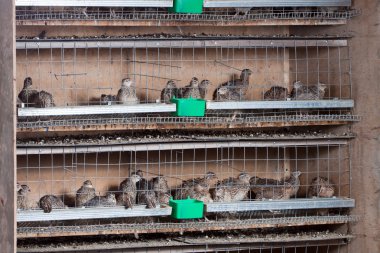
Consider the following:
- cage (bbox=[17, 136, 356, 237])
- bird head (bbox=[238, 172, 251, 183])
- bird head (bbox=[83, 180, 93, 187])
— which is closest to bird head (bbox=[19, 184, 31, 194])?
cage (bbox=[17, 136, 356, 237])

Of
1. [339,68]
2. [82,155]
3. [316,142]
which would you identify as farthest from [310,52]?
[82,155]

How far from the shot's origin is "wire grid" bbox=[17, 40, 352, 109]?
6555mm

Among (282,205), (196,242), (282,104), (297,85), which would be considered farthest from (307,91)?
(196,242)

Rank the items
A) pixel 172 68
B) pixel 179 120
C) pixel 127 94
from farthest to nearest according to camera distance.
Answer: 1. pixel 172 68
2. pixel 127 94
3. pixel 179 120

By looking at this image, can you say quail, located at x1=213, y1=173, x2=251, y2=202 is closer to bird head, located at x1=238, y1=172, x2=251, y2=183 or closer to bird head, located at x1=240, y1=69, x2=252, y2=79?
bird head, located at x1=238, y1=172, x2=251, y2=183

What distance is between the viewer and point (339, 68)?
21.5ft

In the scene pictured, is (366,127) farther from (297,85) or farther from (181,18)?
(181,18)

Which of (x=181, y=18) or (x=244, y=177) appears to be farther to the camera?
(x=244, y=177)

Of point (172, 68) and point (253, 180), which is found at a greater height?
point (172, 68)

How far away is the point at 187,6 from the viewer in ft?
19.7

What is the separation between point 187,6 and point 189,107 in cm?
70

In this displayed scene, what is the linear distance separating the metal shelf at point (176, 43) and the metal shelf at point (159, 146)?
0.68m

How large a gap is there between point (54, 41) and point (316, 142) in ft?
6.66

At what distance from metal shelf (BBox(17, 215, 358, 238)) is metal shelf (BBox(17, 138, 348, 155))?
1.69ft
